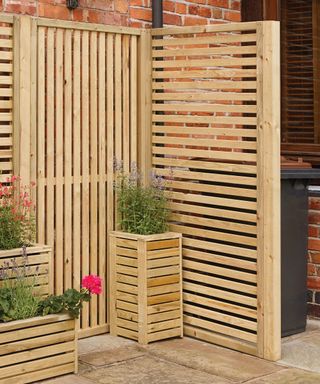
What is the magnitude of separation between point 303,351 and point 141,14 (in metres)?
2.69

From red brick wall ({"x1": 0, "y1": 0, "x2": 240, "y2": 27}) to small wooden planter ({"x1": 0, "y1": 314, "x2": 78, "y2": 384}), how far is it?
209 centimetres

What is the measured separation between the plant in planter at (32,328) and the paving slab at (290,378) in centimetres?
110

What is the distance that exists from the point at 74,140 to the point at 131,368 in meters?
Result: 1.60

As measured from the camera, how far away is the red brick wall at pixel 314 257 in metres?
6.68

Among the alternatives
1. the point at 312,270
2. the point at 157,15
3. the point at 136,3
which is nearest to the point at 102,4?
the point at 136,3

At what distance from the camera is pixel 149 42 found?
639 cm

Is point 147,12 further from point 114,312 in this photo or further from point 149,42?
point 114,312

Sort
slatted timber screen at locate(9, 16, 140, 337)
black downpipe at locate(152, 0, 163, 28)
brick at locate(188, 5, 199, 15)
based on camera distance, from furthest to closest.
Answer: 1. brick at locate(188, 5, 199, 15)
2. black downpipe at locate(152, 0, 163, 28)
3. slatted timber screen at locate(9, 16, 140, 337)

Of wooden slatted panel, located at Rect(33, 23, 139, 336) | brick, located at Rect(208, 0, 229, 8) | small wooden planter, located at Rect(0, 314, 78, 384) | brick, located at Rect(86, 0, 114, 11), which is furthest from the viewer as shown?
brick, located at Rect(208, 0, 229, 8)

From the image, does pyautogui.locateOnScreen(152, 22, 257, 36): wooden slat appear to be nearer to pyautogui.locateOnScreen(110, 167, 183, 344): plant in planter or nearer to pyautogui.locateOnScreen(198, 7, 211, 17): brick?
pyautogui.locateOnScreen(198, 7, 211, 17): brick

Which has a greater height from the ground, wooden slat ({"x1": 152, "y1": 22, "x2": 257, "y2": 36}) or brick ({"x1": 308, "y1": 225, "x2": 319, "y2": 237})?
wooden slat ({"x1": 152, "y1": 22, "x2": 257, "y2": 36})

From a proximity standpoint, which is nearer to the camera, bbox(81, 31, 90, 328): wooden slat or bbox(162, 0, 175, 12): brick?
bbox(81, 31, 90, 328): wooden slat

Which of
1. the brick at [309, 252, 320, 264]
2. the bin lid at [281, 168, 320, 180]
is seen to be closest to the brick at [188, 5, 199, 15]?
the bin lid at [281, 168, 320, 180]

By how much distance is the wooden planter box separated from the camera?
530 cm
